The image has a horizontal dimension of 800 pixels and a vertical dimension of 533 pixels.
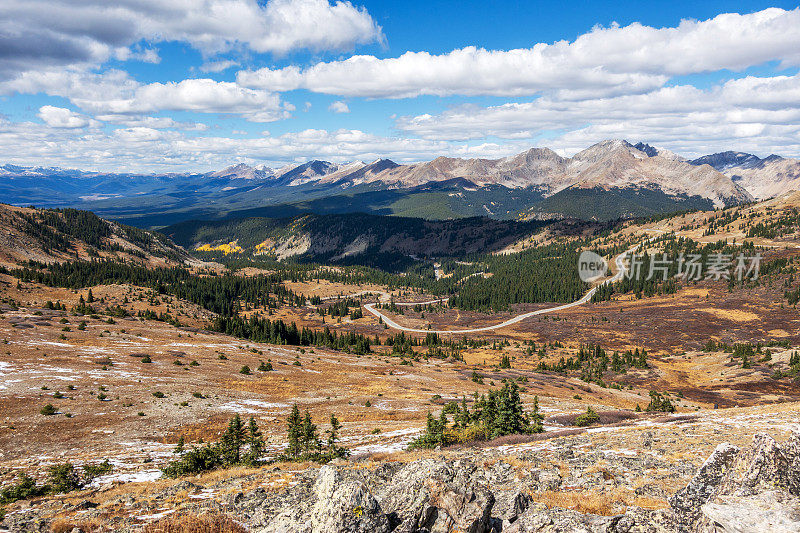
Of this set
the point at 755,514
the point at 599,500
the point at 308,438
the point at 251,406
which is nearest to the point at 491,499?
the point at 755,514

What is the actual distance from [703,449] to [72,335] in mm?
96455

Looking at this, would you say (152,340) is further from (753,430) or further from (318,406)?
(753,430)

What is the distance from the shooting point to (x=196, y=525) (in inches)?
639

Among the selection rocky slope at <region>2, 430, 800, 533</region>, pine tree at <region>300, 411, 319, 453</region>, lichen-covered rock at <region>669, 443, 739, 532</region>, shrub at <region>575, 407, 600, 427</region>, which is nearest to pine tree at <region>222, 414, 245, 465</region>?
pine tree at <region>300, 411, 319, 453</region>

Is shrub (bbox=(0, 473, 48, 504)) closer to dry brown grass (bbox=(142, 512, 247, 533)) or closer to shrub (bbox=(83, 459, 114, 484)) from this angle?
shrub (bbox=(83, 459, 114, 484))

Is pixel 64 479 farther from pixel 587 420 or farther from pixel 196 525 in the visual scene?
pixel 587 420

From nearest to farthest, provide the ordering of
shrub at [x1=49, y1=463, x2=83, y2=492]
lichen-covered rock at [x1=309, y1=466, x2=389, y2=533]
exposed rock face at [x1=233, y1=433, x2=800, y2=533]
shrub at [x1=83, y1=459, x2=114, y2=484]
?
exposed rock face at [x1=233, y1=433, x2=800, y2=533] → lichen-covered rock at [x1=309, y1=466, x2=389, y2=533] → shrub at [x1=49, y1=463, x2=83, y2=492] → shrub at [x1=83, y1=459, x2=114, y2=484]

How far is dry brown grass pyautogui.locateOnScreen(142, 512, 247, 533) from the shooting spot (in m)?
15.9

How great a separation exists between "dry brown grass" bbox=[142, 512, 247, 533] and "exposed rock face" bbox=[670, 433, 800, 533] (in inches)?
657

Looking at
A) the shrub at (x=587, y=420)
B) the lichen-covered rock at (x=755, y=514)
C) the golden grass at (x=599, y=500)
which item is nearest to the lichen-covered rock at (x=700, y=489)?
the lichen-covered rock at (x=755, y=514)

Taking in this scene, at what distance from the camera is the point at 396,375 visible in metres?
85.8

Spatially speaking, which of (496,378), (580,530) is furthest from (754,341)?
(580,530)

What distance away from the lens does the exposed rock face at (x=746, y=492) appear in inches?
366

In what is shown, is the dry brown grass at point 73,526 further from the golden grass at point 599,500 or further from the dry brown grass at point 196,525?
the golden grass at point 599,500
